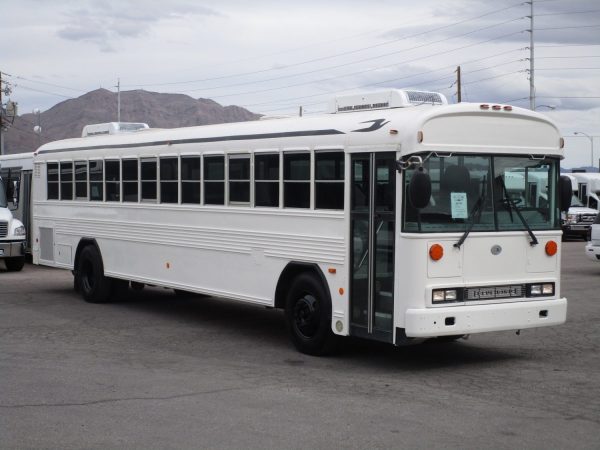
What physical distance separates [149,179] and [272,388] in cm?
618

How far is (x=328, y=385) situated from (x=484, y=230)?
2.38 m

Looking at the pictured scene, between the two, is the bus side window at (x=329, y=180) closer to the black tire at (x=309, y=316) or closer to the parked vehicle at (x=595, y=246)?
the black tire at (x=309, y=316)

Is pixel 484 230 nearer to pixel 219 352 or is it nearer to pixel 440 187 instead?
pixel 440 187

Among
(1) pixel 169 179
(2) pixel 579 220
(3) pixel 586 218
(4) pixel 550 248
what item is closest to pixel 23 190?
(1) pixel 169 179

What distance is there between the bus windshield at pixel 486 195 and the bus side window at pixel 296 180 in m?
1.67

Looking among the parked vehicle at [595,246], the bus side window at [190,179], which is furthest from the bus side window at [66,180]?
the parked vehicle at [595,246]

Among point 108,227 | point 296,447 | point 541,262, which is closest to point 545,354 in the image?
point 541,262

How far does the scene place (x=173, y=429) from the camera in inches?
290

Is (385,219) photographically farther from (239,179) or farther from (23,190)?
(23,190)

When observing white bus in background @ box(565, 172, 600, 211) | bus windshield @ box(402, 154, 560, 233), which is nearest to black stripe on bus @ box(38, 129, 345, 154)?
→ bus windshield @ box(402, 154, 560, 233)

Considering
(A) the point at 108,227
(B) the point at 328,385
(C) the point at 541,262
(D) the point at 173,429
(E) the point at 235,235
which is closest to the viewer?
(D) the point at 173,429

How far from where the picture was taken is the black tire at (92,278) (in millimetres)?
15648

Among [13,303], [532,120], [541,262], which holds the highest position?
[532,120]

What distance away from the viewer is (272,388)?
29.4 feet
